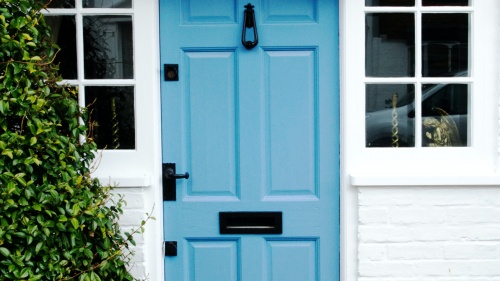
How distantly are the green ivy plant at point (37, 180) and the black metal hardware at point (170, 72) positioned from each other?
0.80 metres

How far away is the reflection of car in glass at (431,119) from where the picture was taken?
4.05 metres

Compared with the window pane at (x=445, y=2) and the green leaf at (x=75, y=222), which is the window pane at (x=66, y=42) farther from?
the window pane at (x=445, y=2)

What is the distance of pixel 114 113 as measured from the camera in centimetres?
404

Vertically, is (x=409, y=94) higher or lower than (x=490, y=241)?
higher

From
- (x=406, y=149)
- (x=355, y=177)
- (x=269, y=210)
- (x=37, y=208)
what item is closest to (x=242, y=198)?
(x=269, y=210)

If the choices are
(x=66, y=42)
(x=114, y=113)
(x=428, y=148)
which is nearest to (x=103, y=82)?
(x=114, y=113)

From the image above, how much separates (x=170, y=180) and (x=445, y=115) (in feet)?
5.75

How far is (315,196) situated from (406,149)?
2.06 feet

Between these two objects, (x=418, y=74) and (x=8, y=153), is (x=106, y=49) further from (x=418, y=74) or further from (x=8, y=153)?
(x=418, y=74)

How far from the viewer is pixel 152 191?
3982 mm

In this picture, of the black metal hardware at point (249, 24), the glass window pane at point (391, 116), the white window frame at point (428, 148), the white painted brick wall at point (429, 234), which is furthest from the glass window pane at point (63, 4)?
the white painted brick wall at point (429, 234)

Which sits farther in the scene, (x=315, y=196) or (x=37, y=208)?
(x=315, y=196)

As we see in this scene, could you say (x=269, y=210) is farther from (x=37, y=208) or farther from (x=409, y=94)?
(x=37, y=208)

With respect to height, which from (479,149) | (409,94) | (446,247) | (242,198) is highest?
(409,94)
